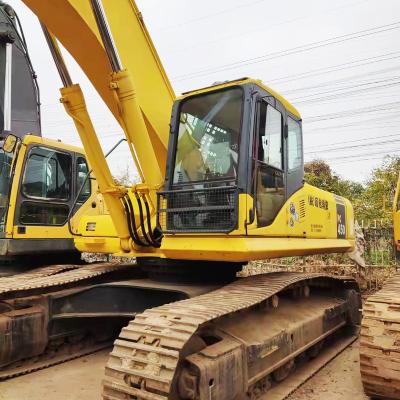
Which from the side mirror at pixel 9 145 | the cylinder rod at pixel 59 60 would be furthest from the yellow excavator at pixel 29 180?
the cylinder rod at pixel 59 60

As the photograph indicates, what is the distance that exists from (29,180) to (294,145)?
3494 mm

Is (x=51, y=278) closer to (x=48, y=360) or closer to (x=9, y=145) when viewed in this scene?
(x=48, y=360)

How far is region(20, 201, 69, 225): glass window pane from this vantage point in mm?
6078

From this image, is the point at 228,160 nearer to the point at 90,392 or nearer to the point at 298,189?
the point at 298,189

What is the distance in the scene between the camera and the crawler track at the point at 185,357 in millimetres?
2842

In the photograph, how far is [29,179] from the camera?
616cm

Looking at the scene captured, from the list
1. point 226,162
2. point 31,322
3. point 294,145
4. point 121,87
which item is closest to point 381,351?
point 226,162

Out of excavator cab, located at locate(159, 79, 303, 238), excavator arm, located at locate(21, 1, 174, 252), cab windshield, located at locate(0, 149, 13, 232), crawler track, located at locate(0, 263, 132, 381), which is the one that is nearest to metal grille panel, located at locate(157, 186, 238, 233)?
excavator cab, located at locate(159, 79, 303, 238)

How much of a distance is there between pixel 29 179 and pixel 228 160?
3.20 meters

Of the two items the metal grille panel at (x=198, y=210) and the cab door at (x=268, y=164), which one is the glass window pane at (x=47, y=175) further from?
the cab door at (x=268, y=164)

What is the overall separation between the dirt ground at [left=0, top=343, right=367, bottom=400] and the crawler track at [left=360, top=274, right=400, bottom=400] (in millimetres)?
363

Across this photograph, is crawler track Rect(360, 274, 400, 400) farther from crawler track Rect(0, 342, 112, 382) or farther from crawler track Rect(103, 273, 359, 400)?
crawler track Rect(0, 342, 112, 382)

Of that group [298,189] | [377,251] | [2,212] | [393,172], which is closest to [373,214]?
[393,172]

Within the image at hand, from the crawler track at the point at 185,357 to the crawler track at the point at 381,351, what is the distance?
0.76 metres
